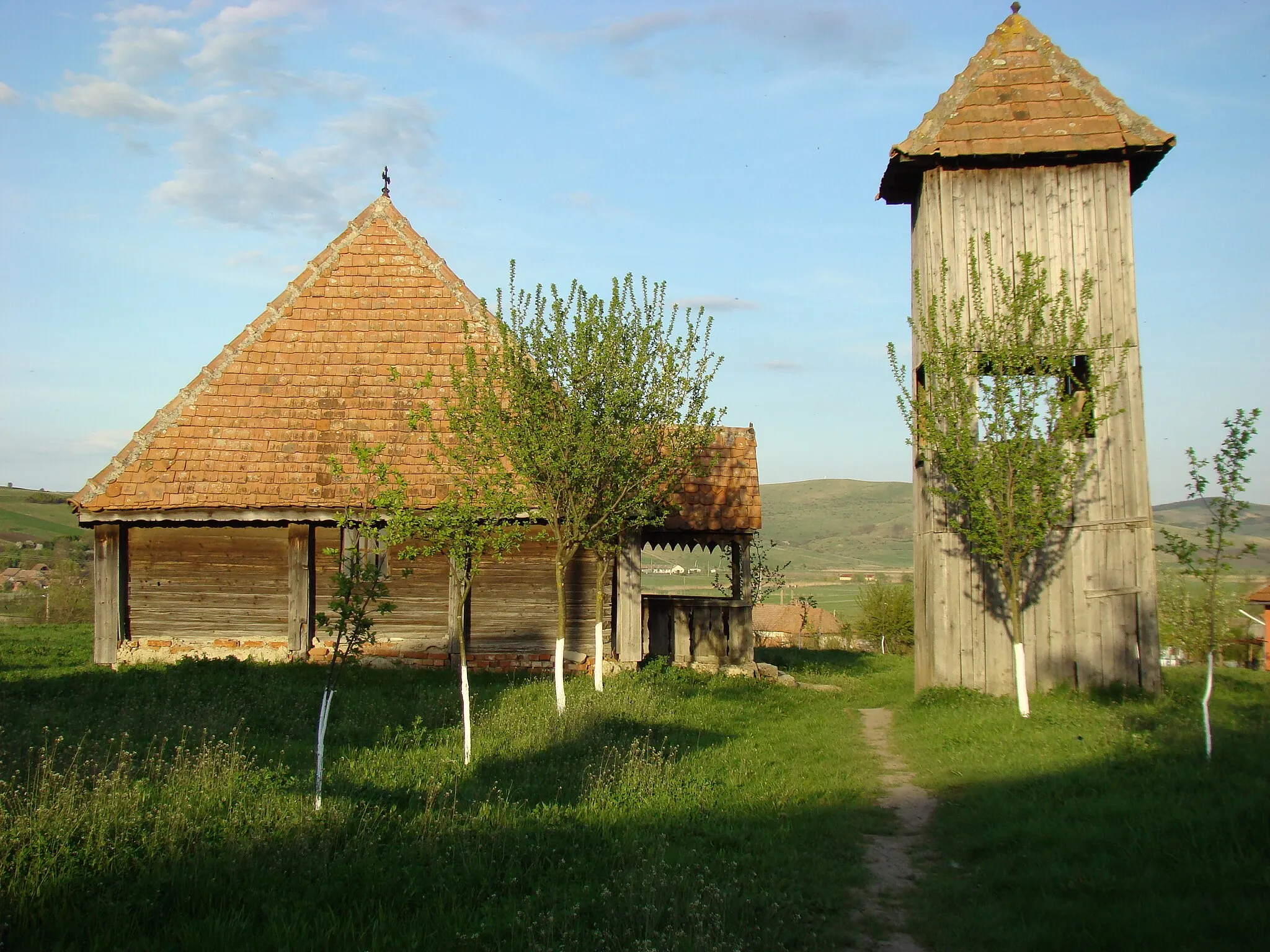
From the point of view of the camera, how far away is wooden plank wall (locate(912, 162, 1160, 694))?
1218cm

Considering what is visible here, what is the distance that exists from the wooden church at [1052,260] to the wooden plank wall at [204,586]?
10439 mm

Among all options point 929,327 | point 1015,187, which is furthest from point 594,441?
point 1015,187

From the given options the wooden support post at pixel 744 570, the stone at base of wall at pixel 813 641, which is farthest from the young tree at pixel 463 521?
the stone at base of wall at pixel 813 641

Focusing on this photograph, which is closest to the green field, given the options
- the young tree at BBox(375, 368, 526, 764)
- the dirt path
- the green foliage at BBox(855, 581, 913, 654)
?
the dirt path

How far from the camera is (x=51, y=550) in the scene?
59969 mm

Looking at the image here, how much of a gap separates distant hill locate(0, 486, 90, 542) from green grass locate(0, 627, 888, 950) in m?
67.2

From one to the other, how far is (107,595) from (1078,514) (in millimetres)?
14944

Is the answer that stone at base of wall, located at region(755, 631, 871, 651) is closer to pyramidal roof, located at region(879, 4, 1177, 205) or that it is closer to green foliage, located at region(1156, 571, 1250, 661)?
green foliage, located at region(1156, 571, 1250, 661)

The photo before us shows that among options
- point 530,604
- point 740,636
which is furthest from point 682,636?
point 530,604

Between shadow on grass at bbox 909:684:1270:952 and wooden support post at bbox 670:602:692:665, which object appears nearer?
shadow on grass at bbox 909:684:1270:952

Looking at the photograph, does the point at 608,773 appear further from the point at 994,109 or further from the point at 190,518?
the point at 994,109

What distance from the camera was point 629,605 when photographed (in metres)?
15.5

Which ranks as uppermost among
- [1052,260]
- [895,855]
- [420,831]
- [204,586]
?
[1052,260]

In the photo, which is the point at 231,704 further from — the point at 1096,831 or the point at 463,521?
the point at 1096,831
